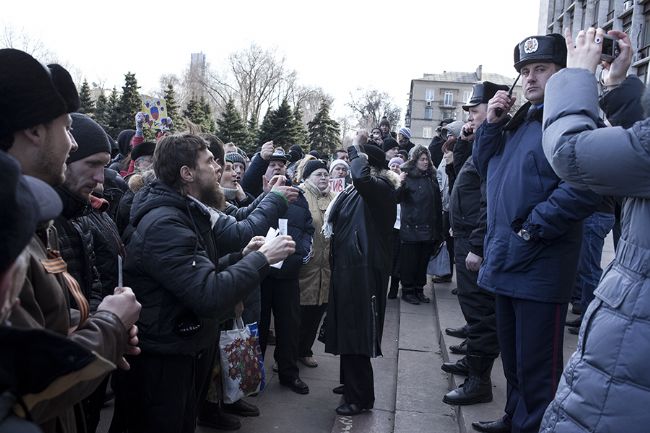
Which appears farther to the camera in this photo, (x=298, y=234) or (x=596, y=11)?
(x=596, y=11)

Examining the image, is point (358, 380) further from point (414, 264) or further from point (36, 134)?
point (414, 264)

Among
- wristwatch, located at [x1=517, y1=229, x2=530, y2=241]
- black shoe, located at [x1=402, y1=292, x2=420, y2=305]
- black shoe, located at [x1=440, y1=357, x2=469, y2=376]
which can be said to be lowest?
black shoe, located at [x1=402, y1=292, x2=420, y2=305]

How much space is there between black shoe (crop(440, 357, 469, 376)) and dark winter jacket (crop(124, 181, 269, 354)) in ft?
8.94

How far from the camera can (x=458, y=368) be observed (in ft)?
16.3

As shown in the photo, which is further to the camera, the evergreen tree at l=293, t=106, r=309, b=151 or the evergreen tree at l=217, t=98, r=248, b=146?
the evergreen tree at l=217, t=98, r=248, b=146

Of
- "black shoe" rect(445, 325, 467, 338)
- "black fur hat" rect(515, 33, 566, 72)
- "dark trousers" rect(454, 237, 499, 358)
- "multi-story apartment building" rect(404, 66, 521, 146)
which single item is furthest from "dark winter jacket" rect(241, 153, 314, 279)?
"multi-story apartment building" rect(404, 66, 521, 146)

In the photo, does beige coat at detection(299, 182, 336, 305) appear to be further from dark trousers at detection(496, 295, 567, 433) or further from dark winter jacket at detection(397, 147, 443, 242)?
dark trousers at detection(496, 295, 567, 433)

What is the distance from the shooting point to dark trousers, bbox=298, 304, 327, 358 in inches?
221

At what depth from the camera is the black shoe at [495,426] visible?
3756 millimetres

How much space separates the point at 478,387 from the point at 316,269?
6.41ft

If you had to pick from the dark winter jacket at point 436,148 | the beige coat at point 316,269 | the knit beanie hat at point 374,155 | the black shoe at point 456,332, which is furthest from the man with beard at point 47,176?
the dark winter jacket at point 436,148

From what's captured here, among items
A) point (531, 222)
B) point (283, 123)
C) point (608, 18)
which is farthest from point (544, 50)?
point (608, 18)

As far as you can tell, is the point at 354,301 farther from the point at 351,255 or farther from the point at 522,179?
the point at 522,179

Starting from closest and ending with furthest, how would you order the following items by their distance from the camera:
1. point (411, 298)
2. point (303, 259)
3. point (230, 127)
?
1. point (303, 259)
2. point (411, 298)
3. point (230, 127)
